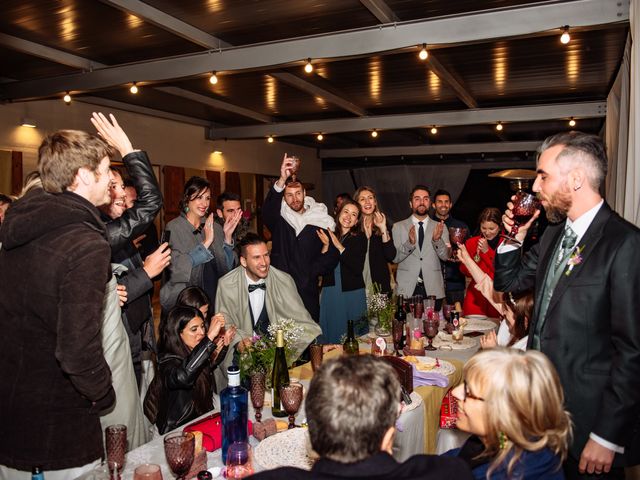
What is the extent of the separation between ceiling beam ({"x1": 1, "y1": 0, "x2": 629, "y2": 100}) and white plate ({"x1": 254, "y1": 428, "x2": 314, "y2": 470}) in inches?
136

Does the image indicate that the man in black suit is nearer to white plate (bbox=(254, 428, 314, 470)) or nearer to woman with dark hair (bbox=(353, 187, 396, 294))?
white plate (bbox=(254, 428, 314, 470))

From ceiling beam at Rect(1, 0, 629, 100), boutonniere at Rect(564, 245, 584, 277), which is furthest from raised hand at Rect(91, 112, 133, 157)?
ceiling beam at Rect(1, 0, 629, 100)

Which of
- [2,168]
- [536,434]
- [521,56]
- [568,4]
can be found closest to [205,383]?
[536,434]

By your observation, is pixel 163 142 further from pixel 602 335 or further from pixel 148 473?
pixel 602 335

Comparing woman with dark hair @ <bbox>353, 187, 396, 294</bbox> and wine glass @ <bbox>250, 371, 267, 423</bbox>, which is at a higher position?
woman with dark hair @ <bbox>353, 187, 396, 294</bbox>

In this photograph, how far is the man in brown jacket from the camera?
1.66 m

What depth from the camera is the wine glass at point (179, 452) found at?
60.9 inches

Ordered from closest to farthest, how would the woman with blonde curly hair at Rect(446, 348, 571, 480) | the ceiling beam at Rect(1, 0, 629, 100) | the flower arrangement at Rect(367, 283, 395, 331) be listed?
the woman with blonde curly hair at Rect(446, 348, 571, 480) < the flower arrangement at Rect(367, 283, 395, 331) < the ceiling beam at Rect(1, 0, 629, 100)

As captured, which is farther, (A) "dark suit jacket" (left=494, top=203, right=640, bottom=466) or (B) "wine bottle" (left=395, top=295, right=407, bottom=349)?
(B) "wine bottle" (left=395, top=295, right=407, bottom=349)

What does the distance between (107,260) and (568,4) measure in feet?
12.2

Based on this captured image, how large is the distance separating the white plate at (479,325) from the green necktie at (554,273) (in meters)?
1.81

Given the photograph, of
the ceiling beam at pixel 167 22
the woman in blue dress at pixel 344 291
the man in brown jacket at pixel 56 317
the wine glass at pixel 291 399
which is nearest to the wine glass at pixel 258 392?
the wine glass at pixel 291 399

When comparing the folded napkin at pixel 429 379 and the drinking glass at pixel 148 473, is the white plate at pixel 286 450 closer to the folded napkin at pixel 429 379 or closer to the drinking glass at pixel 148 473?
the drinking glass at pixel 148 473

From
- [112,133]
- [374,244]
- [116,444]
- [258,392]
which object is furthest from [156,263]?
[374,244]
